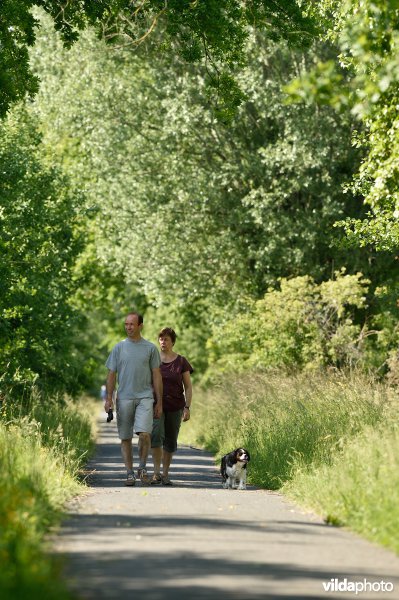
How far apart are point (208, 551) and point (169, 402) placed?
7.68 meters

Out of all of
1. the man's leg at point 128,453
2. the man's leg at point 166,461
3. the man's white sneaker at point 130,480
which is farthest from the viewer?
the man's leg at point 166,461

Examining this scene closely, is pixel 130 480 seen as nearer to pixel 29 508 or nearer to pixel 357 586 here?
pixel 29 508

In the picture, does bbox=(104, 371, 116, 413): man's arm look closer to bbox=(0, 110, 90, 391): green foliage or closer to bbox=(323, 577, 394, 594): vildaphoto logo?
bbox=(0, 110, 90, 391): green foliage

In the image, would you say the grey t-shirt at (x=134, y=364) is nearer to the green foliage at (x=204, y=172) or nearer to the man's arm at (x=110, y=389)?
the man's arm at (x=110, y=389)

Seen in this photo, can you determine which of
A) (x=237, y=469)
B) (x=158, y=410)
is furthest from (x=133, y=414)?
(x=237, y=469)

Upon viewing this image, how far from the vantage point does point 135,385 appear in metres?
16.0

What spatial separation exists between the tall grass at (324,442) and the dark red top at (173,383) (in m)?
1.41

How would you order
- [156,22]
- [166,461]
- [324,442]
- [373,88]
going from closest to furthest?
[373,88], [324,442], [166,461], [156,22]

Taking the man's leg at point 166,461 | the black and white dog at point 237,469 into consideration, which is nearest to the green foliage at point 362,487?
the black and white dog at point 237,469

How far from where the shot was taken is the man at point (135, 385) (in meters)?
15.9

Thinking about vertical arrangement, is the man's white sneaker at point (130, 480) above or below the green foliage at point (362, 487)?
below

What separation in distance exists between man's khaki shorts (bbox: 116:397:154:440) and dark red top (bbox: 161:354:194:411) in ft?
2.30

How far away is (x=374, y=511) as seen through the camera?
1077 cm

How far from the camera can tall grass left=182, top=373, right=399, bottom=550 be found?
11336mm
